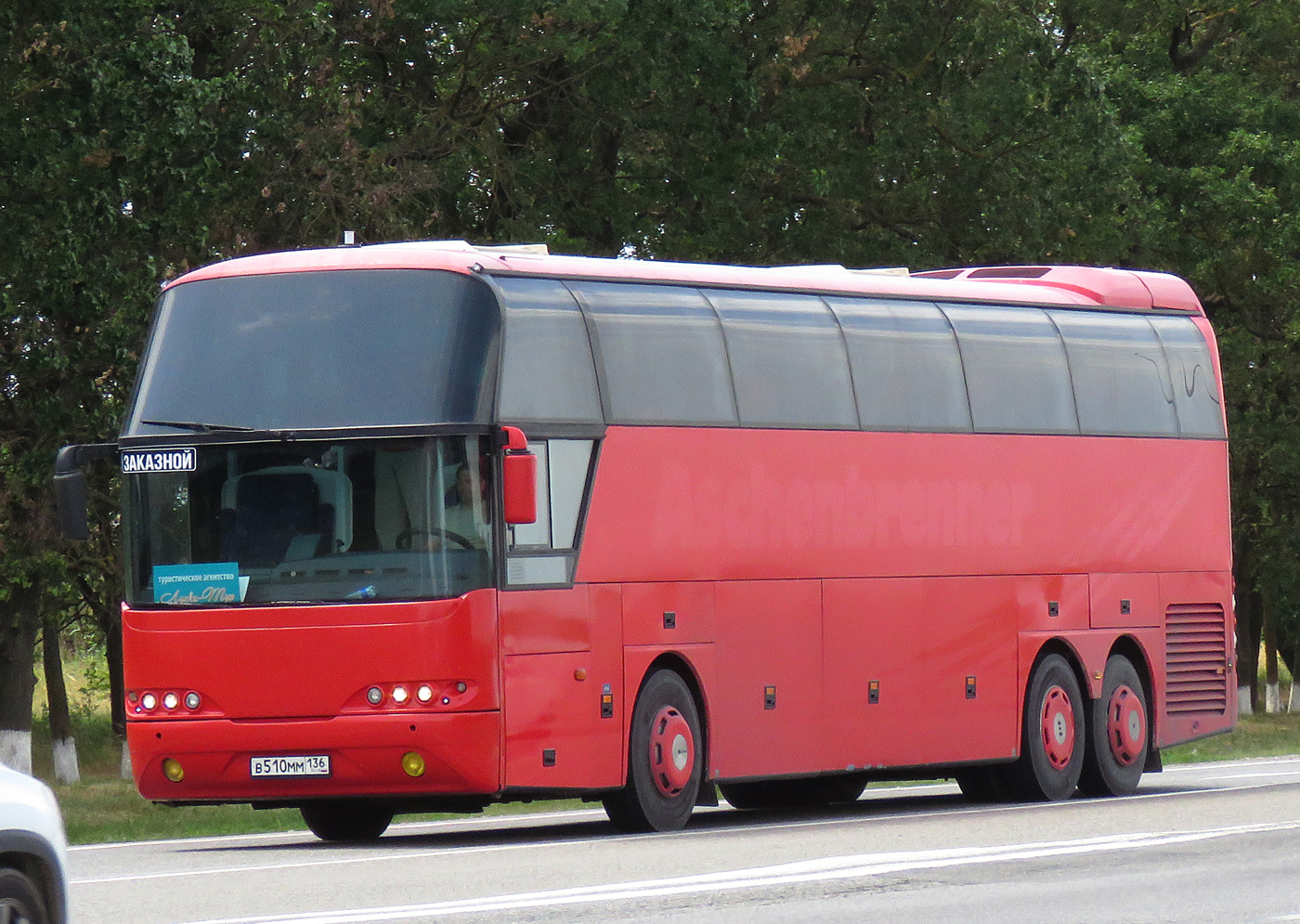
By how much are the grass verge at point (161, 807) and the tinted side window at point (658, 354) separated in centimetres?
526

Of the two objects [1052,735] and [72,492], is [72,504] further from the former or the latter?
[1052,735]

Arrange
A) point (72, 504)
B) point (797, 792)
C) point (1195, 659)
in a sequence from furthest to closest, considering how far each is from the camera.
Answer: point (1195, 659) < point (797, 792) < point (72, 504)

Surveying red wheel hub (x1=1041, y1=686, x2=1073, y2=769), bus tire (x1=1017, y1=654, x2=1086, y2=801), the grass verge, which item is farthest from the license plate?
red wheel hub (x1=1041, y1=686, x2=1073, y2=769)

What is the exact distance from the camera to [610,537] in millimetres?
16516

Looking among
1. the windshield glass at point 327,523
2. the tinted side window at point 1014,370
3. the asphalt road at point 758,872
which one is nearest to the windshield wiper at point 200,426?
the windshield glass at point 327,523

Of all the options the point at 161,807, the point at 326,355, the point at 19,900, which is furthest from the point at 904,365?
the point at 19,900

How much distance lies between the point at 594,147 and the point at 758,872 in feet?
69.2

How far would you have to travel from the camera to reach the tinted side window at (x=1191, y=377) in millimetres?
22328

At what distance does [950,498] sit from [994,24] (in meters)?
14.2

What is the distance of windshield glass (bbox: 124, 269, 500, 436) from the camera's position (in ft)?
51.0

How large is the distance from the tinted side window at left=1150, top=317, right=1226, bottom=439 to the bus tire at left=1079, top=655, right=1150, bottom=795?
2.36 m

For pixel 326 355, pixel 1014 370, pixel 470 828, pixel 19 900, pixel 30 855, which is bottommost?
pixel 470 828

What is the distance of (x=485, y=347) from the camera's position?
15656 millimetres

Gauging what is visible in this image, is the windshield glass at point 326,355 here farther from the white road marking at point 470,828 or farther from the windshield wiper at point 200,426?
the white road marking at point 470,828
